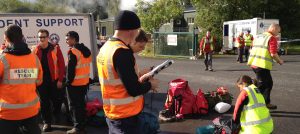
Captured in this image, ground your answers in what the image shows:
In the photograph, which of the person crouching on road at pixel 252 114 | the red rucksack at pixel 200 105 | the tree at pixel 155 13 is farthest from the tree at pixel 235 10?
the person crouching on road at pixel 252 114

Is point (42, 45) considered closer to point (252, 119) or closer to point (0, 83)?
point (0, 83)

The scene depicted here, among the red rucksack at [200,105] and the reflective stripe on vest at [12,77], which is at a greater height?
the reflective stripe on vest at [12,77]

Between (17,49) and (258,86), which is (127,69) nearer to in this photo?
(17,49)

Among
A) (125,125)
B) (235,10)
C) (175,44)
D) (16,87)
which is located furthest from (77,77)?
(235,10)

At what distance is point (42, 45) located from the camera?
22.4 ft

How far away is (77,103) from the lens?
21.7ft

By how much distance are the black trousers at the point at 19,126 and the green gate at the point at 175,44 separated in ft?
62.1

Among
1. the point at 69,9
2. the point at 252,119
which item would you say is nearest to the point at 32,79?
the point at 252,119

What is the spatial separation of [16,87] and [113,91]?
1.54m

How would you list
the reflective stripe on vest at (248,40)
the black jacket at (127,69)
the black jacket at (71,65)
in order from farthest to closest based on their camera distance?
the reflective stripe on vest at (248,40) → the black jacket at (71,65) → the black jacket at (127,69)

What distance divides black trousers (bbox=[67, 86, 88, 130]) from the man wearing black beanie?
3.26 metres

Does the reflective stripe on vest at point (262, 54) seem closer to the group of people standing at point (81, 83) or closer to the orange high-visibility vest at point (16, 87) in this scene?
the group of people standing at point (81, 83)

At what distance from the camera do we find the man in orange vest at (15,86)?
13.8 ft

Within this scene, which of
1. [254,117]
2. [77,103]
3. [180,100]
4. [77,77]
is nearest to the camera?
[254,117]
